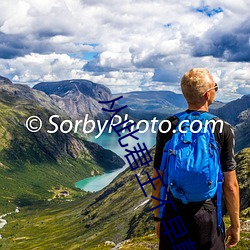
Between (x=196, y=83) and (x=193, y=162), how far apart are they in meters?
2.41

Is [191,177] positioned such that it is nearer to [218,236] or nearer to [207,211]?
[207,211]

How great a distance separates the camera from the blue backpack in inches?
385

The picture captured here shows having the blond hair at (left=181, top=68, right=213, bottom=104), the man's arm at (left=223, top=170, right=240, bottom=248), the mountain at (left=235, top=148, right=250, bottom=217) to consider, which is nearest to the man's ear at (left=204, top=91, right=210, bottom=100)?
the blond hair at (left=181, top=68, right=213, bottom=104)

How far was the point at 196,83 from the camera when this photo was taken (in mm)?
A: 10609

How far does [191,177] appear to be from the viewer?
9.80m

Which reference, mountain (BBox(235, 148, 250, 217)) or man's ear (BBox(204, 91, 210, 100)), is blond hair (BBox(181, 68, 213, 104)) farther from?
mountain (BBox(235, 148, 250, 217))

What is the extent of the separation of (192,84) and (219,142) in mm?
1877

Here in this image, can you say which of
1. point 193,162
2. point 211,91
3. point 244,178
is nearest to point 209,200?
point 193,162

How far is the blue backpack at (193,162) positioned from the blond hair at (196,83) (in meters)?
0.65

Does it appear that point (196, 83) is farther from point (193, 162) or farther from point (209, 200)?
point (209, 200)

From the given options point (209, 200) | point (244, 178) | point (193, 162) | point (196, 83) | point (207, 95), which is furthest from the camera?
point (244, 178)

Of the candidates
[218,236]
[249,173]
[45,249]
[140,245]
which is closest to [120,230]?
[45,249]

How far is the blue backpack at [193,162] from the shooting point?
32.1 ft

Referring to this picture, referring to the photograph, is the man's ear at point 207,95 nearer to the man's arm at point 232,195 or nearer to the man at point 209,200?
the man at point 209,200
